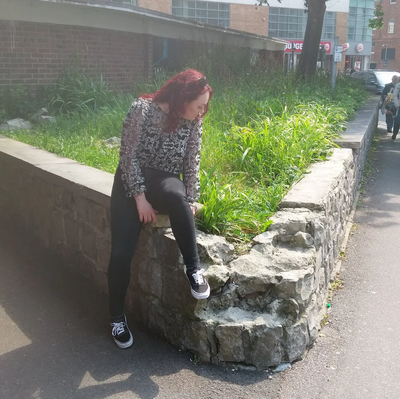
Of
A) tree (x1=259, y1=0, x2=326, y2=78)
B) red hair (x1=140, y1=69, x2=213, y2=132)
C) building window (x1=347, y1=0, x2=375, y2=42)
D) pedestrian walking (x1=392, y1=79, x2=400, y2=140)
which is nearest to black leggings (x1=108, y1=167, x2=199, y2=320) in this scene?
red hair (x1=140, y1=69, x2=213, y2=132)

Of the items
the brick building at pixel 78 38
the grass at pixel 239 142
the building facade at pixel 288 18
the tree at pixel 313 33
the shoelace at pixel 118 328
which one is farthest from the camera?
the building facade at pixel 288 18

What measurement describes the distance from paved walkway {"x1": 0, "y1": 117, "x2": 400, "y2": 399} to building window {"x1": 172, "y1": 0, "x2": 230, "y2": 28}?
40448mm

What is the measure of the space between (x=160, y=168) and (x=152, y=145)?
16 cm

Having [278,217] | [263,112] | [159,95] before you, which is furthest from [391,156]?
[159,95]

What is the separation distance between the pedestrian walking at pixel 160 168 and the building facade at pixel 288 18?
3641 centimetres

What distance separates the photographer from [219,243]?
12.4 ft

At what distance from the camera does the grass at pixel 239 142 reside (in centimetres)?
426

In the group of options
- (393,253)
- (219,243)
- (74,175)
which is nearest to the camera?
(219,243)

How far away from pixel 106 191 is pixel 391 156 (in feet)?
31.5

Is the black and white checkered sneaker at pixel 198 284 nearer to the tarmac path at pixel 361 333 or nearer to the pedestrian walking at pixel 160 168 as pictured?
the pedestrian walking at pixel 160 168

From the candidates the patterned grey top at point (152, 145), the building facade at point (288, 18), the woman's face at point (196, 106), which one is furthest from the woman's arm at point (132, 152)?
the building facade at point (288, 18)

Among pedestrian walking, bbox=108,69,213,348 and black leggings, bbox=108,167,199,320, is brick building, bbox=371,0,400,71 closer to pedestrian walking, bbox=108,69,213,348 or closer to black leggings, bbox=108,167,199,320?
pedestrian walking, bbox=108,69,213,348

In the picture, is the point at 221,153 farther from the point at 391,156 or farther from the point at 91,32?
the point at 91,32

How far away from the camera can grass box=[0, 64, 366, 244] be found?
4.26m
